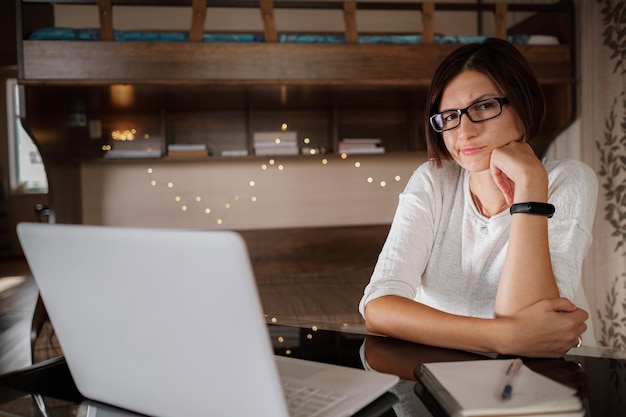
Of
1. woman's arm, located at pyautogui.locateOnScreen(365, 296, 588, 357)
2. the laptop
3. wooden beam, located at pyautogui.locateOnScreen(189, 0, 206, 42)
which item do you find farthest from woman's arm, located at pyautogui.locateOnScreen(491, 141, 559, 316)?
wooden beam, located at pyautogui.locateOnScreen(189, 0, 206, 42)

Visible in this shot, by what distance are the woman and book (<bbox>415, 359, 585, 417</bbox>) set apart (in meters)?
0.25

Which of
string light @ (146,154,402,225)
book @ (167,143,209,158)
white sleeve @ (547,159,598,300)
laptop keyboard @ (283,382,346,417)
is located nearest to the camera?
laptop keyboard @ (283,382,346,417)

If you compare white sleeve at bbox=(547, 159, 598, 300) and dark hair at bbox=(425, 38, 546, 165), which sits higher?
dark hair at bbox=(425, 38, 546, 165)

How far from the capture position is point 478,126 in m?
1.37

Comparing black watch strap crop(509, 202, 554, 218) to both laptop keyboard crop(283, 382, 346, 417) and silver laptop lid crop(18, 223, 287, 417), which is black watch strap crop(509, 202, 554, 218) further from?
silver laptop lid crop(18, 223, 287, 417)

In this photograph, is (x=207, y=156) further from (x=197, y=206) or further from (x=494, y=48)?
(x=494, y=48)

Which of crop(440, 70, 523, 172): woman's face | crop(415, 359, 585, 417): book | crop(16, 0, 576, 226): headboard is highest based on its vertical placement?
crop(16, 0, 576, 226): headboard

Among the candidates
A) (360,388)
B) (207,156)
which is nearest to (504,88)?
(360,388)

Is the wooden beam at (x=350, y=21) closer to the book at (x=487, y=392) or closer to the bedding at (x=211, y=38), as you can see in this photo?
the bedding at (x=211, y=38)

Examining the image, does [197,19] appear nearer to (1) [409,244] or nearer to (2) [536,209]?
(1) [409,244]

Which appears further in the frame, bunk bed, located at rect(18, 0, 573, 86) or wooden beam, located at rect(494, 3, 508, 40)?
wooden beam, located at rect(494, 3, 508, 40)

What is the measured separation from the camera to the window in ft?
26.0

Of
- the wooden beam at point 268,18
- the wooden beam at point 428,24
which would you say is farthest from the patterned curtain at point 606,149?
the wooden beam at point 268,18

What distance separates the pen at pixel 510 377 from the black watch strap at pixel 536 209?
0.45m
